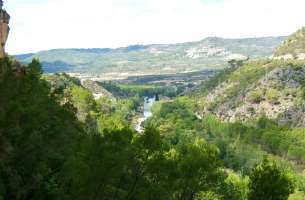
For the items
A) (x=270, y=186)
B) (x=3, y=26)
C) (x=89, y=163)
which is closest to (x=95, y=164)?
(x=89, y=163)

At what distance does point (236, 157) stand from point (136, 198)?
12485 centimetres

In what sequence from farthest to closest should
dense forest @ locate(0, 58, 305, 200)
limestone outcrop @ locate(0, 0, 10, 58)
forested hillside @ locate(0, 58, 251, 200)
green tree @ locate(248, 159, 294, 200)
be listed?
limestone outcrop @ locate(0, 0, 10, 58) < green tree @ locate(248, 159, 294, 200) < dense forest @ locate(0, 58, 305, 200) < forested hillside @ locate(0, 58, 251, 200)

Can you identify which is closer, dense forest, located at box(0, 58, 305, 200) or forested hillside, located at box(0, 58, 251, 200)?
forested hillside, located at box(0, 58, 251, 200)

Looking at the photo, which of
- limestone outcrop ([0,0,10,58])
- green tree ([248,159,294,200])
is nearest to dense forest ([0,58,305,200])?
green tree ([248,159,294,200])

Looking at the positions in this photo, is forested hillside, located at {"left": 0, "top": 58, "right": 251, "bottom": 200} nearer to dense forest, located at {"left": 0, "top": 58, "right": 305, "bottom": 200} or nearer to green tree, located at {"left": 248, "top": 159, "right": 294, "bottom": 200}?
dense forest, located at {"left": 0, "top": 58, "right": 305, "bottom": 200}

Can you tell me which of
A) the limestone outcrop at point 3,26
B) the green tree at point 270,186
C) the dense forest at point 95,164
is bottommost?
the green tree at point 270,186

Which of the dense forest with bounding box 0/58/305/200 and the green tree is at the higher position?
the dense forest with bounding box 0/58/305/200

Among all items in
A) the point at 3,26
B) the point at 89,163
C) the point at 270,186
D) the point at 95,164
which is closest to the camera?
the point at 95,164

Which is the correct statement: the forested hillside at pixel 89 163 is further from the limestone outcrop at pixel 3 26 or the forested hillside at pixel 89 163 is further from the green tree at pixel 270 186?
the limestone outcrop at pixel 3 26

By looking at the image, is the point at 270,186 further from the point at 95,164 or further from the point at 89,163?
the point at 89,163

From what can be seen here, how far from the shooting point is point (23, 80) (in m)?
72.6

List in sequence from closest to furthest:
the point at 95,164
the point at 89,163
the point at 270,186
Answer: the point at 95,164, the point at 89,163, the point at 270,186

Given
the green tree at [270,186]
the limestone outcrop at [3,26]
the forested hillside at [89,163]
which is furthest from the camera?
the limestone outcrop at [3,26]

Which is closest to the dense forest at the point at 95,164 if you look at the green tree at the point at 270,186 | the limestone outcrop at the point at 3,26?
the green tree at the point at 270,186
